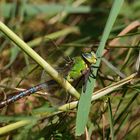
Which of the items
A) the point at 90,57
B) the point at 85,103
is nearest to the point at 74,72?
the point at 90,57

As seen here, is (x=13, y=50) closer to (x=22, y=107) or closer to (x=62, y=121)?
(x=22, y=107)

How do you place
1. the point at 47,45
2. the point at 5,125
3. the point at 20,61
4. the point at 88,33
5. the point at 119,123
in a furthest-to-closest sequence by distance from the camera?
1. the point at 88,33
2. the point at 20,61
3. the point at 47,45
4. the point at 119,123
5. the point at 5,125

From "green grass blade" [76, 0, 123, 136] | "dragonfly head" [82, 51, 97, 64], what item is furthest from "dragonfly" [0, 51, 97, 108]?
"green grass blade" [76, 0, 123, 136]

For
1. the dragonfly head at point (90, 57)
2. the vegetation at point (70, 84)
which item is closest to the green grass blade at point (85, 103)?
the vegetation at point (70, 84)

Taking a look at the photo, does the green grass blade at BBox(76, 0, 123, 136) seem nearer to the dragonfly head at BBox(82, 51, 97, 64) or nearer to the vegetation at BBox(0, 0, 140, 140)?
the vegetation at BBox(0, 0, 140, 140)

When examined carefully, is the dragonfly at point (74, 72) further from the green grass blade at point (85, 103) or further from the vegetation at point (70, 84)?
the green grass blade at point (85, 103)

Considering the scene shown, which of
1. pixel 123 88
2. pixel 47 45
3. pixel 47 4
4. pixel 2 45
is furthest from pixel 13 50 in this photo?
pixel 123 88

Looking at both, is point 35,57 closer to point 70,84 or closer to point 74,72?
point 70,84
